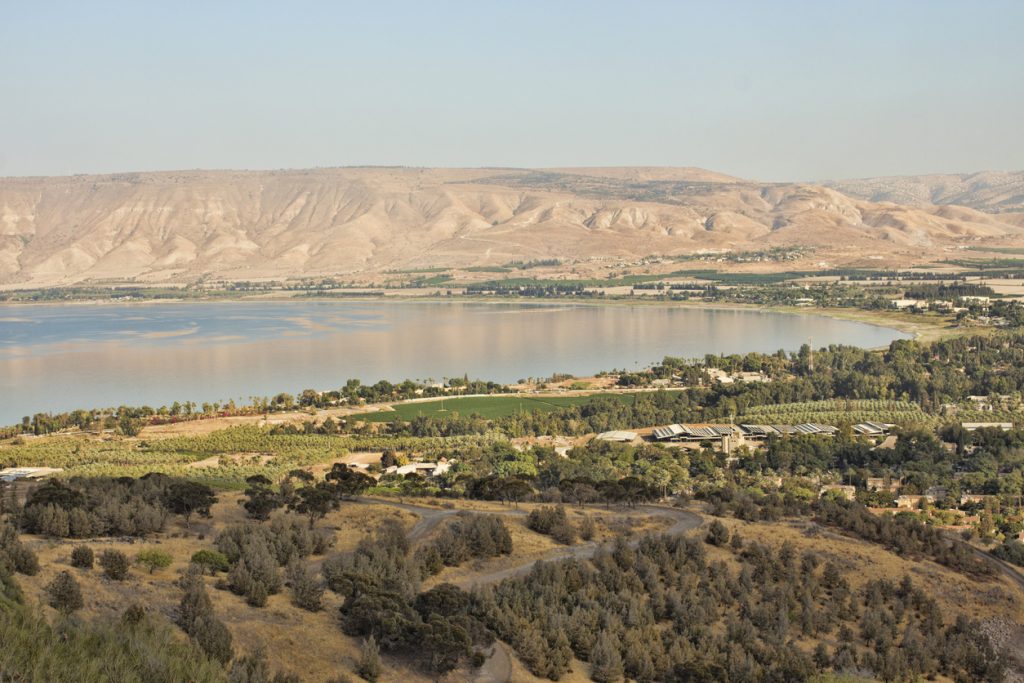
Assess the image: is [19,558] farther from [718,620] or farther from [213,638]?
[718,620]

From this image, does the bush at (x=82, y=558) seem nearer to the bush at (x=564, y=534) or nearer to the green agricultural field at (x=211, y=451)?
the bush at (x=564, y=534)

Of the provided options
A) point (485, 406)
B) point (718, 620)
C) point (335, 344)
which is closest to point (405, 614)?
point (718, 620)

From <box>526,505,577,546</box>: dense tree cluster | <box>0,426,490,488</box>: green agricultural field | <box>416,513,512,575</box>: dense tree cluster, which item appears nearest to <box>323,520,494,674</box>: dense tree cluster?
<box>416,513,512,575</box>: dense tree cluster

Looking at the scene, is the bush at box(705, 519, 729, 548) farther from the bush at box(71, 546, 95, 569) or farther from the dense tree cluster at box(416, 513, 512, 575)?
the bush at box(71, 546, 95, 569)

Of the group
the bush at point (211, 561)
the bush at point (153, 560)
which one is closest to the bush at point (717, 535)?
the bush at point (211, 561)

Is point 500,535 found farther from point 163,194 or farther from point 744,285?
point 163,194

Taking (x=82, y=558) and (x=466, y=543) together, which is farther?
(x=466, y=543)
